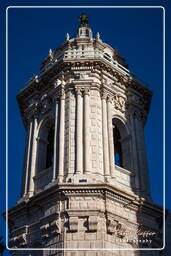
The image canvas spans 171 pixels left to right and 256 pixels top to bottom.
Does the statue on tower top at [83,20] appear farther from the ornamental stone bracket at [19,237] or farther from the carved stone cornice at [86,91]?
the ornamental stone bracket at [19,237]

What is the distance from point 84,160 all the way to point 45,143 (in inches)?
207

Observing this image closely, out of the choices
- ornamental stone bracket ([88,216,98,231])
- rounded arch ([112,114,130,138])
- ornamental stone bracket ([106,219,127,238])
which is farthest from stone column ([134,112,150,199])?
ornamental stone bracket ([88,216,98,231])

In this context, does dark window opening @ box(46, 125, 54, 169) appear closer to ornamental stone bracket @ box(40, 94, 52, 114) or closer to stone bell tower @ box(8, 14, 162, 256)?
stone bell tower @ box(8, 14, 162, 256)

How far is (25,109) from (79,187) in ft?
33.7

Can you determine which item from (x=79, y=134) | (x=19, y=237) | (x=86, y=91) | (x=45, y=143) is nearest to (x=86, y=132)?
(x=79, y=134)

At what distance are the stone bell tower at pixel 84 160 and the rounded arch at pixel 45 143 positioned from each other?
0.22ft

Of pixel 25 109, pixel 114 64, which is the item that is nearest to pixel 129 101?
pixel 114 64

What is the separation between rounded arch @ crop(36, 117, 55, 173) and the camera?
30127 mm

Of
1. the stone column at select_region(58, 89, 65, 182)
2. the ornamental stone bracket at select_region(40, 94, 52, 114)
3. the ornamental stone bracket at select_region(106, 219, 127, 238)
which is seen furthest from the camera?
the ornamental stone bracket at select_region(40, 94, 52, 114)

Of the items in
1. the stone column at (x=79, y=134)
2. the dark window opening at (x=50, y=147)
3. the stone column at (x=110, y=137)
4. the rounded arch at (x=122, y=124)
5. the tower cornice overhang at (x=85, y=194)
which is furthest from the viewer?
the dark window opening at (x=50, y=147)

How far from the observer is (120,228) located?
25.3m

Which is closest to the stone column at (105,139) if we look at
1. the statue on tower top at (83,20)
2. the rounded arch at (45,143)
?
the rounded arch at (45,143)

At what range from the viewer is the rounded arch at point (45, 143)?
30127mm

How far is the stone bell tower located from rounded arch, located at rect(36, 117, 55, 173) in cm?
7
